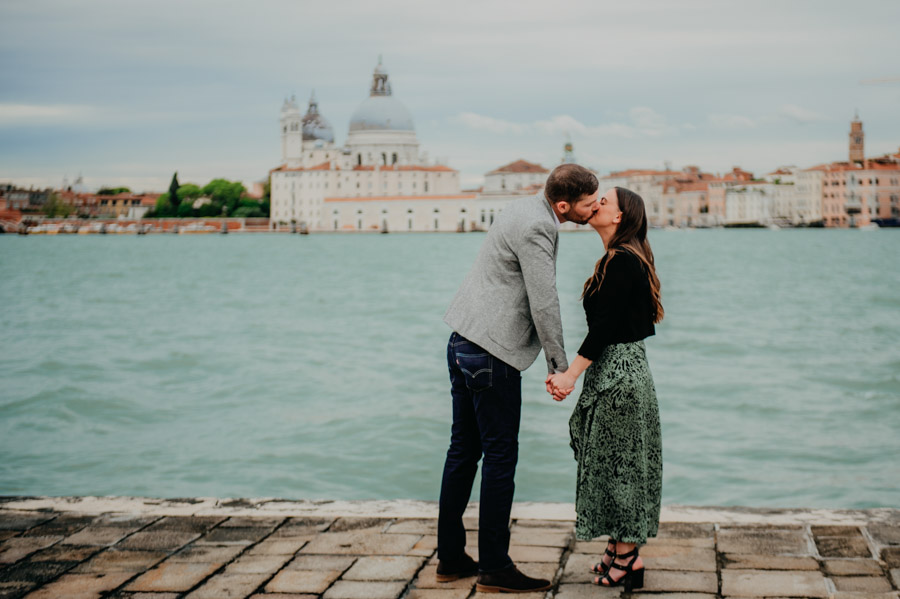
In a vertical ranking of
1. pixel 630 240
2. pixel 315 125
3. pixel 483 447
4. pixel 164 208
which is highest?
pixel 315 125

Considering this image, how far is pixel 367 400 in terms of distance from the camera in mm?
10703

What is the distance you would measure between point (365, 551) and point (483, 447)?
0.52 m

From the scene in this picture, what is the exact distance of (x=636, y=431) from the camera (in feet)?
8.33

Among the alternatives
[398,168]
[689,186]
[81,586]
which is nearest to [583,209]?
[81,586]

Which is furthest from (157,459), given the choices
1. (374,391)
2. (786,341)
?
(786,341)

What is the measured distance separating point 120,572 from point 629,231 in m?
1.62

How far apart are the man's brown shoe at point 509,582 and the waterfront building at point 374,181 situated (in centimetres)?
8791

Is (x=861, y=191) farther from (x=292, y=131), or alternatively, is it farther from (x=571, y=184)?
(x=571, y=184)

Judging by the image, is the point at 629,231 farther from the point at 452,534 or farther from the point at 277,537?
the point at 277,537

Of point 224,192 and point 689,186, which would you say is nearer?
point 224,192

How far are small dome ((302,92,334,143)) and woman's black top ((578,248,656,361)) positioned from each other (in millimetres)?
96505

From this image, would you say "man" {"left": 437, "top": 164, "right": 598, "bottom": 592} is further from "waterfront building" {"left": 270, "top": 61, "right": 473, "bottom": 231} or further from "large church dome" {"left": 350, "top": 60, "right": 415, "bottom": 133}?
"large church dome" {"left": 350, "top": 60, "right": 415, "bottom": 133}

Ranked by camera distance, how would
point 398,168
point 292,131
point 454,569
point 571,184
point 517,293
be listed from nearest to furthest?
point 571,184
point 517,293
point 454,569
point 398,168
point 292,131

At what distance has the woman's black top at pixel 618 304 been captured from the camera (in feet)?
8.23
